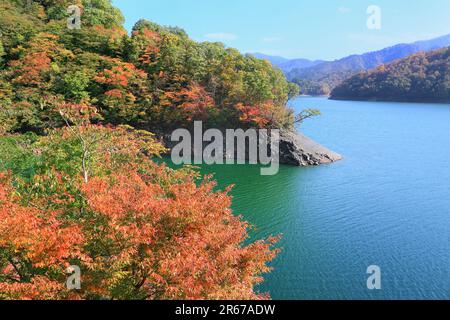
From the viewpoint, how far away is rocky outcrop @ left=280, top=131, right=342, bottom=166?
2489 centimetres

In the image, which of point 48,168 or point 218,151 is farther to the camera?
point 218,151

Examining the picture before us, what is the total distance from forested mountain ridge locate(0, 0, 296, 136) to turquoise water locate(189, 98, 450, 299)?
5461 millimetres

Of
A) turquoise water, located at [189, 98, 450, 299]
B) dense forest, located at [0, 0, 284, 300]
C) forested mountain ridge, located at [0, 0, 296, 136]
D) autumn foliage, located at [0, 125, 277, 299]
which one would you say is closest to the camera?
autumn foliage, located at [0, 125, 277, 299]

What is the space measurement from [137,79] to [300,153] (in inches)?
512

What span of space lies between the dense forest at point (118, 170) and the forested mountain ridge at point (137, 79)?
87mm

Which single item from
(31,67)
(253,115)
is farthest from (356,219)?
(31,67)

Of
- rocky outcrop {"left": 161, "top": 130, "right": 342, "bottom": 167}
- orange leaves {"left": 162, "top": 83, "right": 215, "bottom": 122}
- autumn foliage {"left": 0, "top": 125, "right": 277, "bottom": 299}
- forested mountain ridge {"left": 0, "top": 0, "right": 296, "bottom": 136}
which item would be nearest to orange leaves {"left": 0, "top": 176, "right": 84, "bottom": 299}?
autumn foliage {"left": 0, "top": 125, "right": 277, "bottom": 299}

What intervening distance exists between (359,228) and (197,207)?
9694 millimetres

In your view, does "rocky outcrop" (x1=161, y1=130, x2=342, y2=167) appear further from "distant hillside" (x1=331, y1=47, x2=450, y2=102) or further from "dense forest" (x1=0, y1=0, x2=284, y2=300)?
"distant hillside" (x1=331, y1=47, x2=450, y2=102)

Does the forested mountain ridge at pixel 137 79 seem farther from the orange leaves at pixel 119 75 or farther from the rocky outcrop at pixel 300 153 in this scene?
the rocky outcrop at pixel 300 153

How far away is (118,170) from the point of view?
11.2 meters

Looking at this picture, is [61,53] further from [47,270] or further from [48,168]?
[47,270]

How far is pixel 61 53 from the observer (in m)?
26.7
